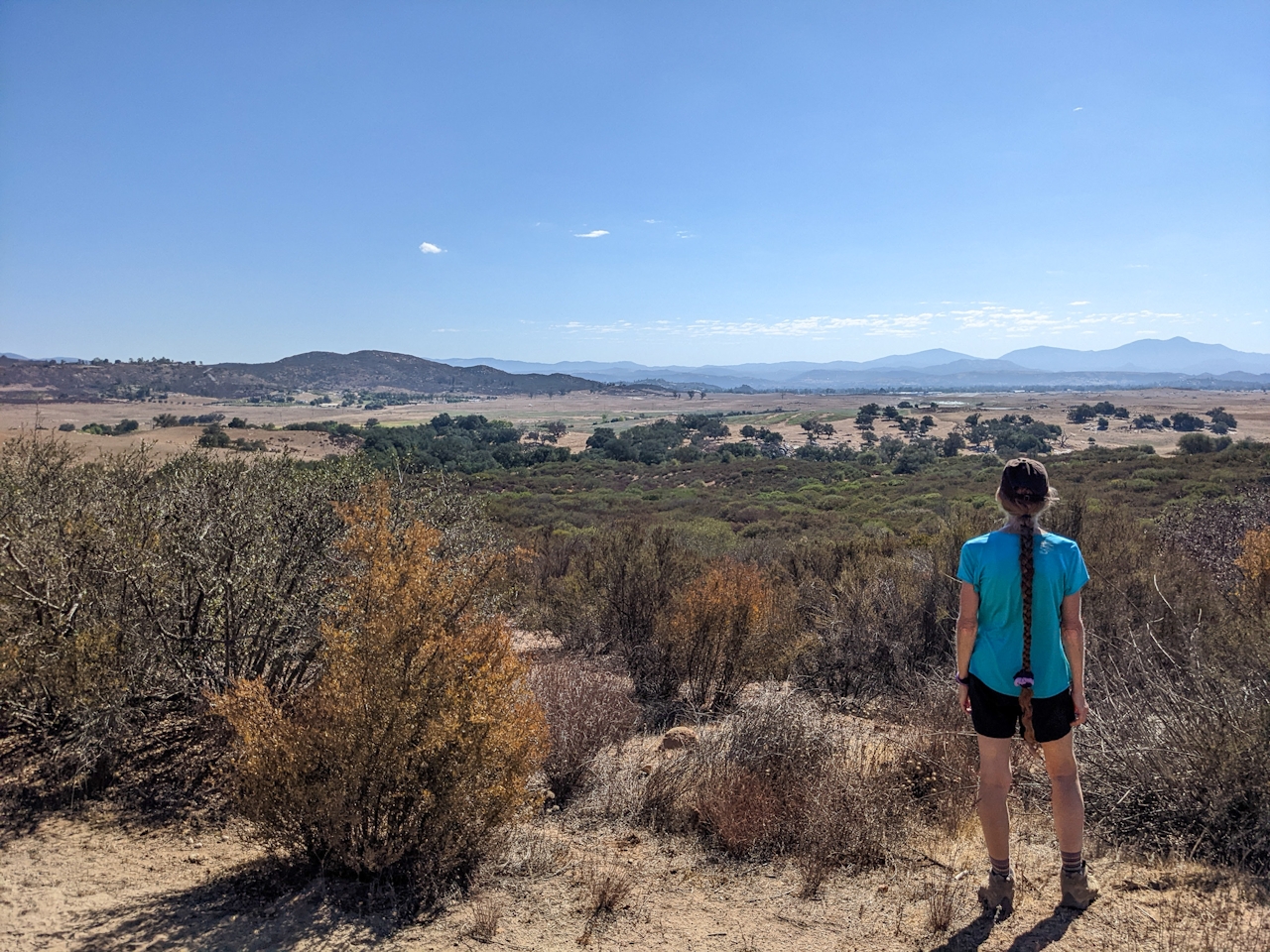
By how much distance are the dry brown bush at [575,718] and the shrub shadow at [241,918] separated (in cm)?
166

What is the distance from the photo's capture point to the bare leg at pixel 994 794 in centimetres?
306

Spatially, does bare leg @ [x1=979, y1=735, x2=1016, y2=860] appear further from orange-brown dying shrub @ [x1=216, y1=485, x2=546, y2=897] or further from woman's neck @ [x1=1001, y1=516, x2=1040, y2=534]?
orange-brown dying shrub @ [x1=216, y1=485, x2=546, y2=897]

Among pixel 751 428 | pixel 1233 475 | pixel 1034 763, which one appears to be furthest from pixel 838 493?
pixel 751 428

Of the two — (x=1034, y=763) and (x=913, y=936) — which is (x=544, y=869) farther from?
(x=1034, y=763)

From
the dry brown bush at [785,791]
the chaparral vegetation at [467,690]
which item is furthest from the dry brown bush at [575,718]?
the dry brown bush at [785,791]

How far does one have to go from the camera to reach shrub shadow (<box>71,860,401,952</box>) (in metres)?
3.21

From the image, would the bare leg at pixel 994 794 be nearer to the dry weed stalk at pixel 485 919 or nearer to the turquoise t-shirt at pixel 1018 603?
the turquoise t-shirt at pixel 1018 603

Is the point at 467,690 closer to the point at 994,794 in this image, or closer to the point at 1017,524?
the point at 994,794

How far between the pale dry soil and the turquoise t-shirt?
105 centimetres

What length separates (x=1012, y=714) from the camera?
3018 millimetres

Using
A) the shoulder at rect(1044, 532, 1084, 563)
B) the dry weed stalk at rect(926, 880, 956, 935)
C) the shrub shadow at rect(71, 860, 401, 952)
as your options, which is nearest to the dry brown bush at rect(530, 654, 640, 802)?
the shrub shadow at rect(71, 860, 401, 952)

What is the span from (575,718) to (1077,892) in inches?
133

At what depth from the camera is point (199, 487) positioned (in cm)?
576

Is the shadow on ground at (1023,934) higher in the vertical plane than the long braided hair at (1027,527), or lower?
lower
